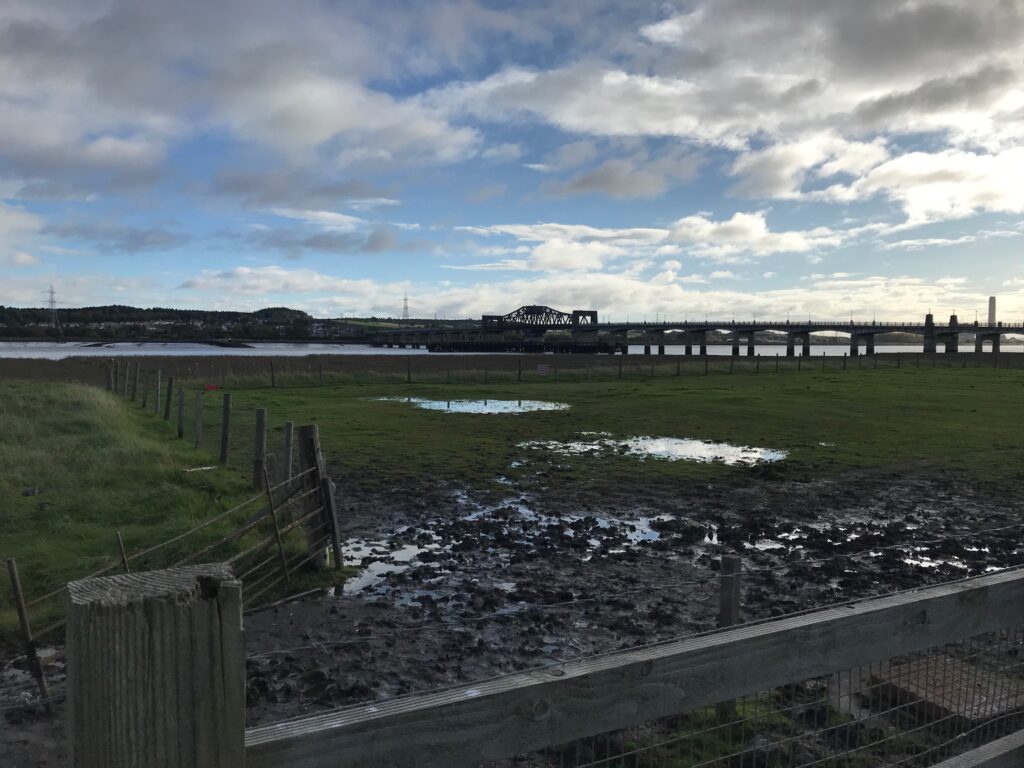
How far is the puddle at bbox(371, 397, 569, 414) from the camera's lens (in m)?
30.3

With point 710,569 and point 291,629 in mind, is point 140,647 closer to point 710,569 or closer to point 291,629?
point 291,629

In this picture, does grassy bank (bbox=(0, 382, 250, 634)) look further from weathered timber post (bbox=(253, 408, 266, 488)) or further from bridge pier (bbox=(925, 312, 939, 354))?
bridge pier (bbox=(925, 312, 939, 354))

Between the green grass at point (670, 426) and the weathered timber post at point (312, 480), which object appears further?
the green grass at point (670, 426)

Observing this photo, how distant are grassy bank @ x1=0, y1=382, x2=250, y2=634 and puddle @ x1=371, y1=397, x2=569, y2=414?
1271cm

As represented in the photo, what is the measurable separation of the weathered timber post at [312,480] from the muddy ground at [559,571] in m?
0.75

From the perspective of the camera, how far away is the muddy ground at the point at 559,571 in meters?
6.69

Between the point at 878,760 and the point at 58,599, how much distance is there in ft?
27.5

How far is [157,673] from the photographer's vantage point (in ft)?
5.39

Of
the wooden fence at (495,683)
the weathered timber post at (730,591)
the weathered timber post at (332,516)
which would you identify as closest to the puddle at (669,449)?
the weathered timber post at (332,516)

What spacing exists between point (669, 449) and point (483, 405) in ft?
44.8

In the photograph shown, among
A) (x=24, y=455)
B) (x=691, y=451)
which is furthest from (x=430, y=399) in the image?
(x=24, y=455)

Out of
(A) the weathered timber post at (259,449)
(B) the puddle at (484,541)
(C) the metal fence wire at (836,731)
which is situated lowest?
(B) the puddle at (484,541)

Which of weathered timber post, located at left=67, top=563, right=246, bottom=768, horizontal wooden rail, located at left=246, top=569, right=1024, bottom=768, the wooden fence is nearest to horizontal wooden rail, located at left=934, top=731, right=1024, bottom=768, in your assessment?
the wooden fence

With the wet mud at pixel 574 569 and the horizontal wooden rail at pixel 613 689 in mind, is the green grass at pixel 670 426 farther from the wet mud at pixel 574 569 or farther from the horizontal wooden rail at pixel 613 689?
the horizontal wooden rail at pixel 613 689
